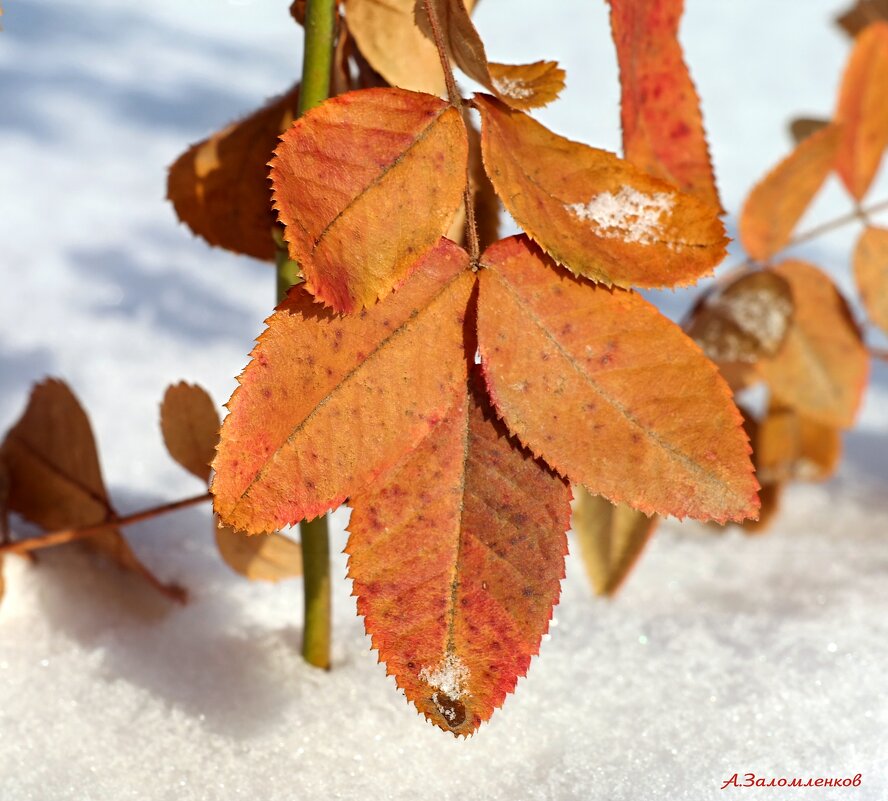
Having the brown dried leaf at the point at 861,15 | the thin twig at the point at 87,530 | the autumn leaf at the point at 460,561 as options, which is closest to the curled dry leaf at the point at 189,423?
the thin twig at the point at 87,530

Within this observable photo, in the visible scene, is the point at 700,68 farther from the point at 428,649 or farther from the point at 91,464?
the point at 428,649

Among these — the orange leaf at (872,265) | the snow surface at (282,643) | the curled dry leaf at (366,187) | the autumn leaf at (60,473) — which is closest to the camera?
the curled dry leaf at (366,187)

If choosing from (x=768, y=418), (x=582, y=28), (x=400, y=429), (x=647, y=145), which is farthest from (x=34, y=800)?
(x=582, y=28)

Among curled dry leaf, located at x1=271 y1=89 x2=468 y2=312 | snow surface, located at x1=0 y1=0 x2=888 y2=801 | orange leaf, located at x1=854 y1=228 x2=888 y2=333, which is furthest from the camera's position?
orange leaf, located at x1=854 y1=228 x2=888 y2=333

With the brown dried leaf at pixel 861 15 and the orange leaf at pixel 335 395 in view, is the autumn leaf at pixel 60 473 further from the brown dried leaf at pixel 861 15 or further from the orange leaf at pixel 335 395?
the brown dried leaf at pixel 861 15

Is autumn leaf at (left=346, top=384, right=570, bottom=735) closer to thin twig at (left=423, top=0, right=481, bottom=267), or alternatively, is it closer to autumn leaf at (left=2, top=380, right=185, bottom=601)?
thin twig at (left=423, top=0, right=481, bottom=267)

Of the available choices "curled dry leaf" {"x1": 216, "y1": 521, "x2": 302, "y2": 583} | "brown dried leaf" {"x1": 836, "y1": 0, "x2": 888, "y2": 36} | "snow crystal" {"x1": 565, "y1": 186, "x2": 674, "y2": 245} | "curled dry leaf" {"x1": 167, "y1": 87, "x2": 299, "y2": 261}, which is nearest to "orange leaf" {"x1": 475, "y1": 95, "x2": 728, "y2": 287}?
"snow crystal" {"x1": 565, "y1": 186, "x2": 674, "y2": 245}
